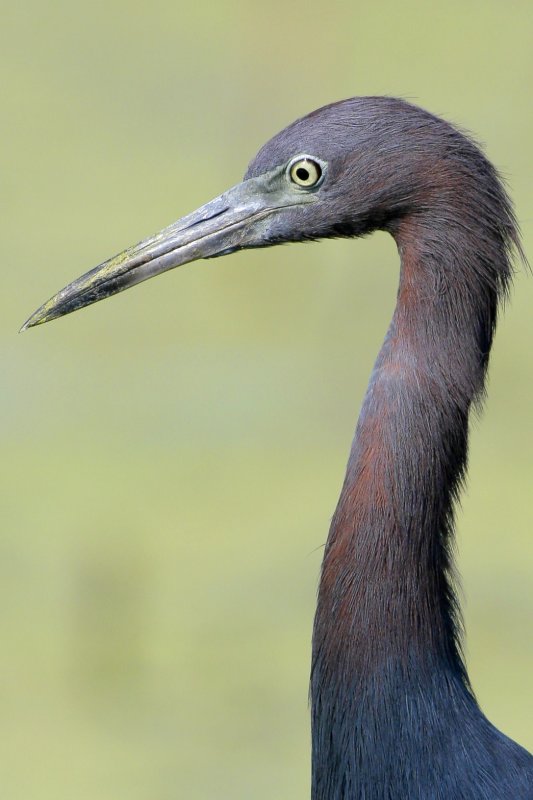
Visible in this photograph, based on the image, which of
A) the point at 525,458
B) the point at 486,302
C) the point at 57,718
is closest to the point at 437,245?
the point at 486,302

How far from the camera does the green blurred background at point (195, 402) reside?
3.76 meters

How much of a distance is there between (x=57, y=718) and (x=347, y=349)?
179 centimetres

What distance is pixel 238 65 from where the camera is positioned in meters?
5.41

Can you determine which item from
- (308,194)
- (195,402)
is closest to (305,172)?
(308,194)

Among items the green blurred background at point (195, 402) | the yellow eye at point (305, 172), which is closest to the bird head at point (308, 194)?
the yellow eye at point (305, 172)

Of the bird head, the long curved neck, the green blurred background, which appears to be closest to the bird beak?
the bird head

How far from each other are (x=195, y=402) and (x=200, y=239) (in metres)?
2.56

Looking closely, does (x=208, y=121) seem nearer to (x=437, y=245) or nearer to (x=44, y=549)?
(x=44, y=549)

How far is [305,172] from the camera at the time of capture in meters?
2.08

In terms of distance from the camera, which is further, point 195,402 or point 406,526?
point 195,402

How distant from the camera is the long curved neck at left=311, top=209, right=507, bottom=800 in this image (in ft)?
6.57

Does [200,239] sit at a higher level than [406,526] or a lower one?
higher

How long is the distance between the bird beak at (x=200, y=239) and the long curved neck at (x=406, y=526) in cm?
21

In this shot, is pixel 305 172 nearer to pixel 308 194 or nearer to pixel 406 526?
pixel 308 194
